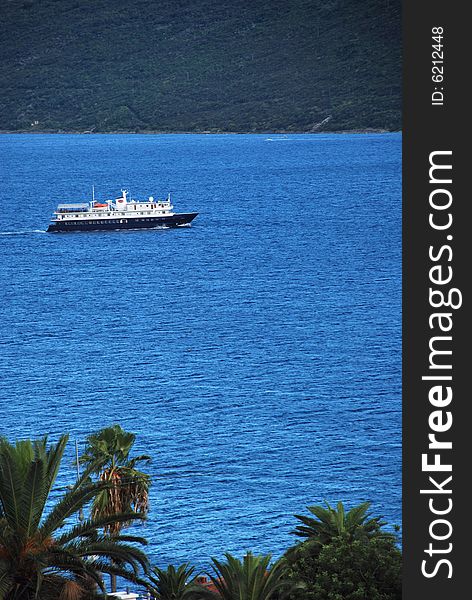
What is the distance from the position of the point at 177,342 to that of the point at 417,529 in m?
86.2

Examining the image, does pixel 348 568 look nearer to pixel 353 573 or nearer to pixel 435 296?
pixel 353 573

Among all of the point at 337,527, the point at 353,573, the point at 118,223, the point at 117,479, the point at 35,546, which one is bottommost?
the point at 35,546

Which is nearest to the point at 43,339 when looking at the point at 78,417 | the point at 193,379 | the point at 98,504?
the point at 193,379

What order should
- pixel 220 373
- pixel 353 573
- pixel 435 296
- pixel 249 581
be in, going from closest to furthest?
1. pixel 435 296
2. pixel 249 581
3. pixel 353 573
4. pixel 220 373

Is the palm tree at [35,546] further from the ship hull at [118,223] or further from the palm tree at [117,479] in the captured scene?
the ship hull at [118,223]

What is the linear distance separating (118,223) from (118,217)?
39.3 inches

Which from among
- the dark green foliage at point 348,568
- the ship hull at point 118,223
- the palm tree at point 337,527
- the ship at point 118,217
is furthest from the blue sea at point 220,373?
the dark green foliage at point 348,568

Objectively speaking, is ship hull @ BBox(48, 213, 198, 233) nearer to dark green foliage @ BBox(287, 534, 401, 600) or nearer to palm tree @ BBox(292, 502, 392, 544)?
palm tree @ BBox(292, 502, 392, 544)

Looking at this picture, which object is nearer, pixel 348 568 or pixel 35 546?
pixel 35 546

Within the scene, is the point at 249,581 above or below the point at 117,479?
below

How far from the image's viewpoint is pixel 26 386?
89875 mm

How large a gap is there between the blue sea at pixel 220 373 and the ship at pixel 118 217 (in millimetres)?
17034

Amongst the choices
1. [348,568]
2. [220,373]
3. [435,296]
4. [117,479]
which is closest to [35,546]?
[348,568]

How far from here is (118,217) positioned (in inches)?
7352
